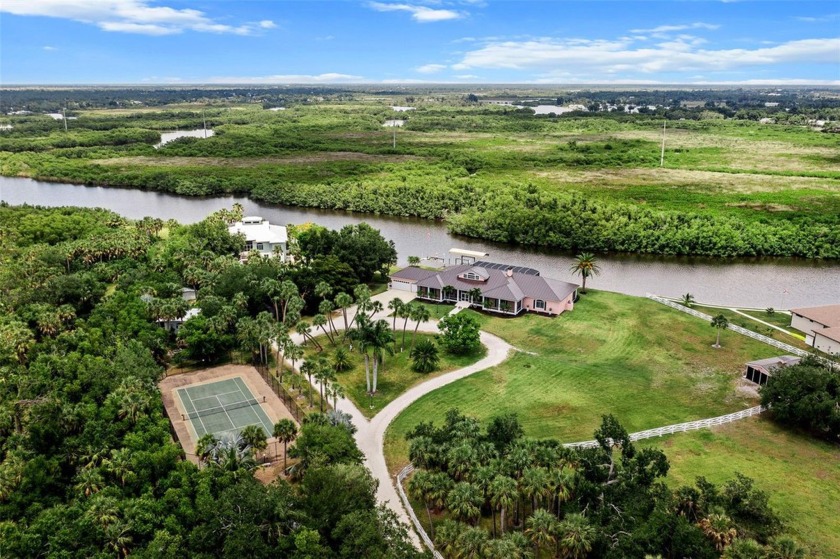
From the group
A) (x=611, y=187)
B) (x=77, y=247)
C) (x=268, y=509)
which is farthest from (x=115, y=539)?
(x=611, y=187)

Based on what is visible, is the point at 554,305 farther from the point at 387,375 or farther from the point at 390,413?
the point at 390,413

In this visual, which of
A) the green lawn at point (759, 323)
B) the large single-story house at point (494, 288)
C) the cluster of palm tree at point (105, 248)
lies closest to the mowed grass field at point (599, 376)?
the large single-story house at point (494, 288)

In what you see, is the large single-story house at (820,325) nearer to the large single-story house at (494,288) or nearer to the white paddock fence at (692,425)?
the white paddock fence at (692,425)

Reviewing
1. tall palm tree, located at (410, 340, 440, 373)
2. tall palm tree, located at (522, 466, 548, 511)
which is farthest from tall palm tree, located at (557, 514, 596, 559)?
tall palm tree, located at (410, 340, 440, 373)

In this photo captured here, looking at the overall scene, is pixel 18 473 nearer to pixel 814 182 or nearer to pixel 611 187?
pixel 611 187

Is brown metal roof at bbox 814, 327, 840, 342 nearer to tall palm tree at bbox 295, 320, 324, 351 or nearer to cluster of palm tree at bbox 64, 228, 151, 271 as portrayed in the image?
tall palm tree at bbox 295, 320, 324, 351

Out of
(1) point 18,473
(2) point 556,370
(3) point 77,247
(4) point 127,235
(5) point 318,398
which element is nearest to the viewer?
(1) point 18,473
